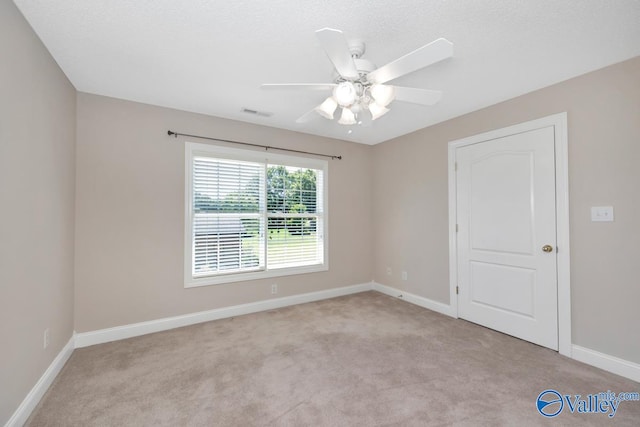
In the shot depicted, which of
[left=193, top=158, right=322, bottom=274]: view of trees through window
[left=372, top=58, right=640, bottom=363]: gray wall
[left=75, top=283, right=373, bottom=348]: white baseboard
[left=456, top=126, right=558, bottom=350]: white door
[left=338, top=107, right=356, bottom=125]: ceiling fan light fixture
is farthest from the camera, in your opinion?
[left=193, top=158, right=322, bottom=274]: view of trees through window

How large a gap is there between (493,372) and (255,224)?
114 inches

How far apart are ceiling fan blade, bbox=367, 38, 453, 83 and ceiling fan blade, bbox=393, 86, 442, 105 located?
183 mm

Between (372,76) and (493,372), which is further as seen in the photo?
(493,372)

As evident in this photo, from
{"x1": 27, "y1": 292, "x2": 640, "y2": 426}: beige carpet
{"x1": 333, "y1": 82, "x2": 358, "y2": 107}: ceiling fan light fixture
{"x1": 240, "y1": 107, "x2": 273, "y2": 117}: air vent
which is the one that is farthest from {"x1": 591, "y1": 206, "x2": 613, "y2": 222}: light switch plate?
{"x1": 240, "y1": 107, "x2": 273, "y2": 117}: air vent

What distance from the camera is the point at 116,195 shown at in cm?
290

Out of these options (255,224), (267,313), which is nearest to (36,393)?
(267,313)

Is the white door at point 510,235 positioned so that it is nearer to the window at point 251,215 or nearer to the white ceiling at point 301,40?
the white ceiling at point 301,40

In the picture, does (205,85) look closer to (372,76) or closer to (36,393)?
(372,76)

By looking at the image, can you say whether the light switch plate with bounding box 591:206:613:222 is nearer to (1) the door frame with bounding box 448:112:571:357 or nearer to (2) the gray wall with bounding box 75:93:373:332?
(1) the door frame with bounding box 448:112:571:357

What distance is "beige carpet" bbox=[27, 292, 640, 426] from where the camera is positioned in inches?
69.8

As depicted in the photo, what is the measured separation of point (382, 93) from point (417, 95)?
25cm

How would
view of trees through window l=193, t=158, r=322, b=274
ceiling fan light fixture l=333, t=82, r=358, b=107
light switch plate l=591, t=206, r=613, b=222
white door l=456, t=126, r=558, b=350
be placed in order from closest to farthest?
ceiling fan light fixture l=333, t=82, r=358, b=107 < light switch plate l=591, t=206, r=613, b=222 < white door l=456, t=126, r=558, b=350 < view of trees through window l=193, t=158, r=322, b=274
